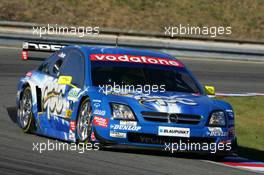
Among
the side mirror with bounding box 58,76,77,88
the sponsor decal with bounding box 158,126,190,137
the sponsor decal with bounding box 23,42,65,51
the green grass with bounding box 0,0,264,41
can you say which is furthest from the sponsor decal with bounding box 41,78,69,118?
the green grass with bounding box 0,0,264,41

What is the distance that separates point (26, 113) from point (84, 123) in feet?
6.65

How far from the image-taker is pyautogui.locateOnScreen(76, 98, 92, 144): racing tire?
979 centimetres

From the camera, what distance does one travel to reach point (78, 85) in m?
10.5

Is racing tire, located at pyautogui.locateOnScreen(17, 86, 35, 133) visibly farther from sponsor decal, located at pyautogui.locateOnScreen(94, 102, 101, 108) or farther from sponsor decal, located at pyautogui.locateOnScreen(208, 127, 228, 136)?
sponsor decal, located at pyautogui.locateOnScreen(208, 127, 228, 136)

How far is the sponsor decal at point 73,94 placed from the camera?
1031cm

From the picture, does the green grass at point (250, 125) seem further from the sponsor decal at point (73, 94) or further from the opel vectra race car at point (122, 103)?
the sponsor decal at point (73, 94)

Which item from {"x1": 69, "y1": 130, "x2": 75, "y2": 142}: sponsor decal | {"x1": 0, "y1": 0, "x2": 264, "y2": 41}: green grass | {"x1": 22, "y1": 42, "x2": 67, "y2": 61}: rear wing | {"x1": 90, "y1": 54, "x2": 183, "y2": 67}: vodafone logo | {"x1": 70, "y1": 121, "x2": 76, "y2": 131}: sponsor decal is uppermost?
{"x1": 0, "y1": 0, "x2": 264, "y2": 41}: green grass

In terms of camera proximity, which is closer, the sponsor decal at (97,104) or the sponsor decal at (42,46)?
the sponsor decal at (97,104)

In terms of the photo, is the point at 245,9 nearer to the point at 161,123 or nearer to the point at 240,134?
the point at 240,134

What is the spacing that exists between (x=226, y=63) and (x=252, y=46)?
106 inches

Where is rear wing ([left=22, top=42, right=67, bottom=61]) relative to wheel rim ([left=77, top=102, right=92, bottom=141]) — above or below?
above

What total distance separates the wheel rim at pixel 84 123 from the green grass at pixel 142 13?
748 inches

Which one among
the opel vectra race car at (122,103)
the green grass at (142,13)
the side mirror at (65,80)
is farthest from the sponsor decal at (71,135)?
the green grass at (142,13)

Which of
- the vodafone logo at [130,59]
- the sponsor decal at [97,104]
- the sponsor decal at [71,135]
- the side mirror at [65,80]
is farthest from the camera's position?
the vodafone logo at [130,59]
